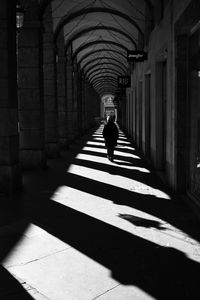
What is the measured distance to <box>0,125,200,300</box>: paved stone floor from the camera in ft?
13.1

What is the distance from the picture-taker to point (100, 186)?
32.2 ft

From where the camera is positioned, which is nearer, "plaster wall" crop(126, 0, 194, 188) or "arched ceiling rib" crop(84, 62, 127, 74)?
"plaster wall" crop(126, 0, 194, 188)

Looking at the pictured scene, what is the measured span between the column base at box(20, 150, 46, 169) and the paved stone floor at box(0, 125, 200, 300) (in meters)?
3.53

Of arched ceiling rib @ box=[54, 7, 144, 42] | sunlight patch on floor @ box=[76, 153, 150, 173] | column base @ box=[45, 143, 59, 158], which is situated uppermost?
arched ceiling rib @ box=[54, 7, 144, 42]

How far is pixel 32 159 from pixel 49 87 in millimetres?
4168

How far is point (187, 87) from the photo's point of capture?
857 centimetres

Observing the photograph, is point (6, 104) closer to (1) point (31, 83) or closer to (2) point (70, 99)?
(1) point (31, 83)

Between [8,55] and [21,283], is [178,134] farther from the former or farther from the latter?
[21,283]

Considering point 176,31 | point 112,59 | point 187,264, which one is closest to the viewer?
point 187,264

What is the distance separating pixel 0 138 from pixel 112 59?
1061 inches

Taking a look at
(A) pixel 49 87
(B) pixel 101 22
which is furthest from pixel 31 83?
(B) pixel 101 22

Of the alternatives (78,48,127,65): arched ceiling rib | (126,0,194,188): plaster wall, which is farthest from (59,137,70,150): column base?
(78,48,127,65): arched ceiling rib

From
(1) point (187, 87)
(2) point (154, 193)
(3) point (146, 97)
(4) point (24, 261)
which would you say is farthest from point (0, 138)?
(3) point (146, 97)

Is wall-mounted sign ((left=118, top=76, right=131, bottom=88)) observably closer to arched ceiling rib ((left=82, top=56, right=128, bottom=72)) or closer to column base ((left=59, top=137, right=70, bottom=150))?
column base ((left=59, top=137, right=70, bottom=150))
